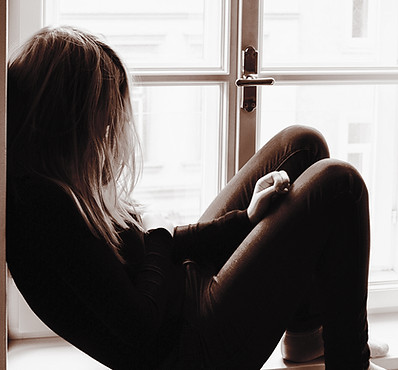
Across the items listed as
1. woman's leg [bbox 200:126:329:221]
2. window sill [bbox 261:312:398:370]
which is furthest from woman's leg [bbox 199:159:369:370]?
window sill [bbox 261:312:398:370]

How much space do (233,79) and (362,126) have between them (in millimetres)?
437

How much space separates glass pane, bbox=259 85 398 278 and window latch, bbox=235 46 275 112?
0.10 meters

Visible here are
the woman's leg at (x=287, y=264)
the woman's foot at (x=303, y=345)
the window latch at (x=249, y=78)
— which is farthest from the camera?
the window latch at (x=249, y=78)

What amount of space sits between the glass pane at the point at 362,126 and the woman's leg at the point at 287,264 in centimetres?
56

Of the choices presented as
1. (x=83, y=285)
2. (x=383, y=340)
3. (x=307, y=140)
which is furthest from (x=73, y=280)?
(x=383, y=340)

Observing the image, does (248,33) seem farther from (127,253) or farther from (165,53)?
(127,253)

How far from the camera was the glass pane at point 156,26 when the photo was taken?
187 cm

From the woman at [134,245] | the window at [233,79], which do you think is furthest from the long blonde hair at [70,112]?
the window at [233,79]

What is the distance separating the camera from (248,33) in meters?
1.89

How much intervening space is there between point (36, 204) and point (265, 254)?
44 cm

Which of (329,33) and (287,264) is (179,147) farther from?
(287,264)

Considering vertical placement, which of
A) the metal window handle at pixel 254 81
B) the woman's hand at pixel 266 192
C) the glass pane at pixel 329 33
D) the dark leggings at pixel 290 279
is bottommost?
the dark leggings at pixel 290 279

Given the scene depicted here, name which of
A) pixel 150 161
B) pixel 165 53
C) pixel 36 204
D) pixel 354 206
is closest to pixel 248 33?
pixel 165 53

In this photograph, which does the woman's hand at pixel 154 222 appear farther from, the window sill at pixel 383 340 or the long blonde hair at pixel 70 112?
the window sill at pixel 383 340
